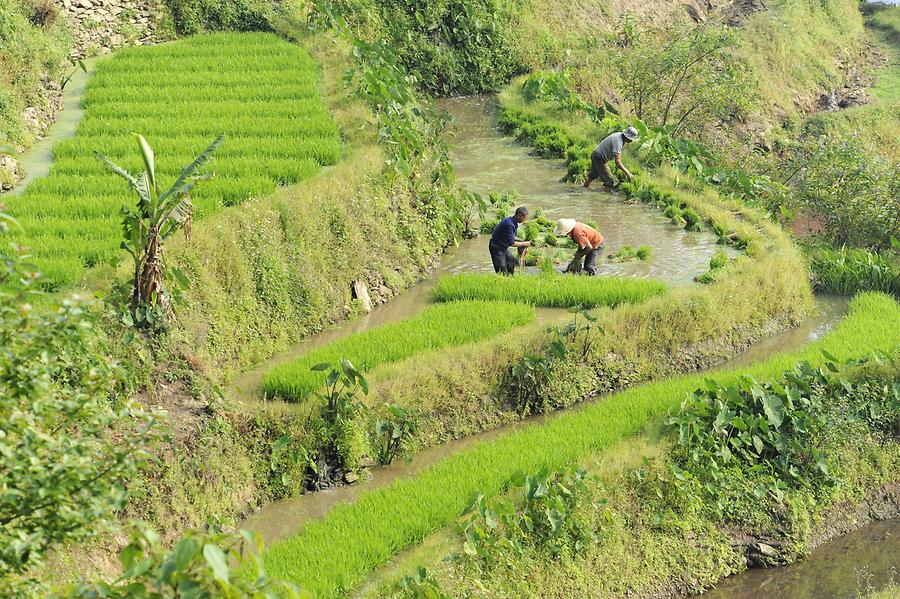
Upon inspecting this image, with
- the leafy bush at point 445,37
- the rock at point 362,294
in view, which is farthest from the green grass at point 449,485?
the leafy bush at point 445,37

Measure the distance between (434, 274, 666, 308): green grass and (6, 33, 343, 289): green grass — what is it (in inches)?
86.8

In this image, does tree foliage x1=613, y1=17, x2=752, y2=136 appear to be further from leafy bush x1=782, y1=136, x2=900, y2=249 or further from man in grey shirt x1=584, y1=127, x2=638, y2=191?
man in grey shirt x1=584, y1=127, x2=638, y2=191

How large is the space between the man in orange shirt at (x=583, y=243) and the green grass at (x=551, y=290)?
13.0 inches

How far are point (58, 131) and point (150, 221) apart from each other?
548 cm

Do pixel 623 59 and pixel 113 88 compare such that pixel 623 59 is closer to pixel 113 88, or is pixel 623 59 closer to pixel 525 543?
pixel 113 88

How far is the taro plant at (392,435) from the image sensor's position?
Result: 9.39 meters

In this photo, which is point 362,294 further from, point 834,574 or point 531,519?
point 834,574

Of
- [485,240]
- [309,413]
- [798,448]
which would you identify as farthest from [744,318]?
[309,413]

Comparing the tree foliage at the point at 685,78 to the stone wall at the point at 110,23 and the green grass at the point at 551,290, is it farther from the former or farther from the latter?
the stone wall at the point at 110,23

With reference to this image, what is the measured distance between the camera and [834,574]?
9.27 meters

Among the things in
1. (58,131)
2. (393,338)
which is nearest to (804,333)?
(393,338)

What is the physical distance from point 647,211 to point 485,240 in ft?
8.34

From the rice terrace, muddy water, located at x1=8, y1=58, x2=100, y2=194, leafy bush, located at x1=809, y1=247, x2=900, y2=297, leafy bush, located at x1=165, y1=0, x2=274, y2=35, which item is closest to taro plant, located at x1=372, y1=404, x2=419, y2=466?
the rice terrace

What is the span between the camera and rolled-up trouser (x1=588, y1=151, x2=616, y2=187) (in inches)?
622
